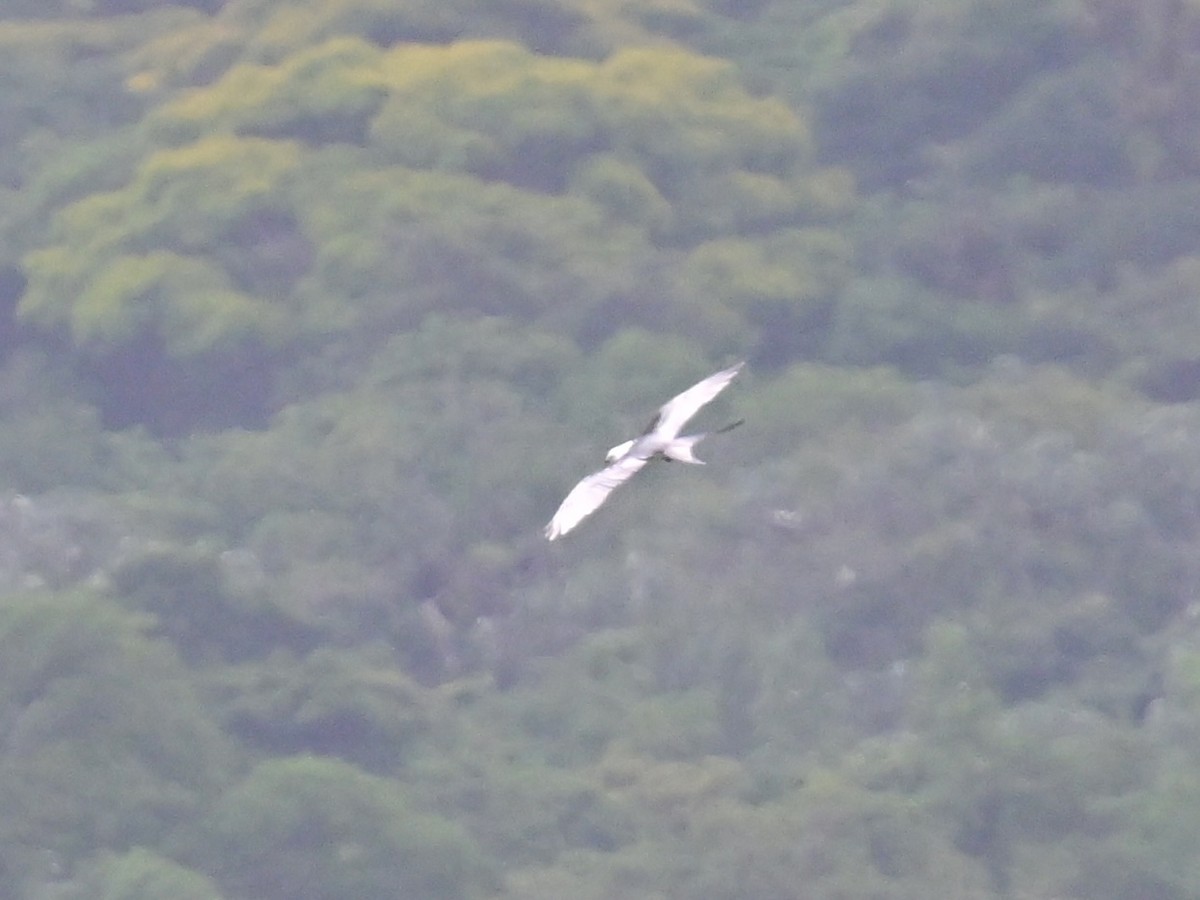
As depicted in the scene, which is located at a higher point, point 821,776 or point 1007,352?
point 821,776

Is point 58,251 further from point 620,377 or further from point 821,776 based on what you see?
point 821,776

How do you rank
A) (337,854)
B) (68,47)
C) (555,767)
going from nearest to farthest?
(337,854)
(555,767)
(68,47)

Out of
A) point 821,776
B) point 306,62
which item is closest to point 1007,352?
point 306,62

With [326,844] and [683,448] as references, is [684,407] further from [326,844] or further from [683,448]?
[326,844]

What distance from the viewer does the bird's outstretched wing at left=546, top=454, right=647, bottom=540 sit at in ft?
36.9

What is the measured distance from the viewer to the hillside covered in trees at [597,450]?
76.6 feet

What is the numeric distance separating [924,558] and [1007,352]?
5911 mm

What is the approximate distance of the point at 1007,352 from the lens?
107 feet

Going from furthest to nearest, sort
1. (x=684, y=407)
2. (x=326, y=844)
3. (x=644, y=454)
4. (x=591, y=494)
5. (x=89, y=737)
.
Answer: (x=89, y=737)
(x=326, y=844)
(x=684, y=407)
(x=644, y=454)
(x=591, y=494)

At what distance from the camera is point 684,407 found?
12.0 meters

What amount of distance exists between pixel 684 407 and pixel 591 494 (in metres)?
0.78

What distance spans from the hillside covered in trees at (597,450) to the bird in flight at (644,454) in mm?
10451

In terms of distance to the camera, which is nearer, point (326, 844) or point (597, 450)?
point (326, 844)

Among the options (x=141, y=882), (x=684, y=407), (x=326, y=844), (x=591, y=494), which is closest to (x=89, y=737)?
(x=141, y=882)
